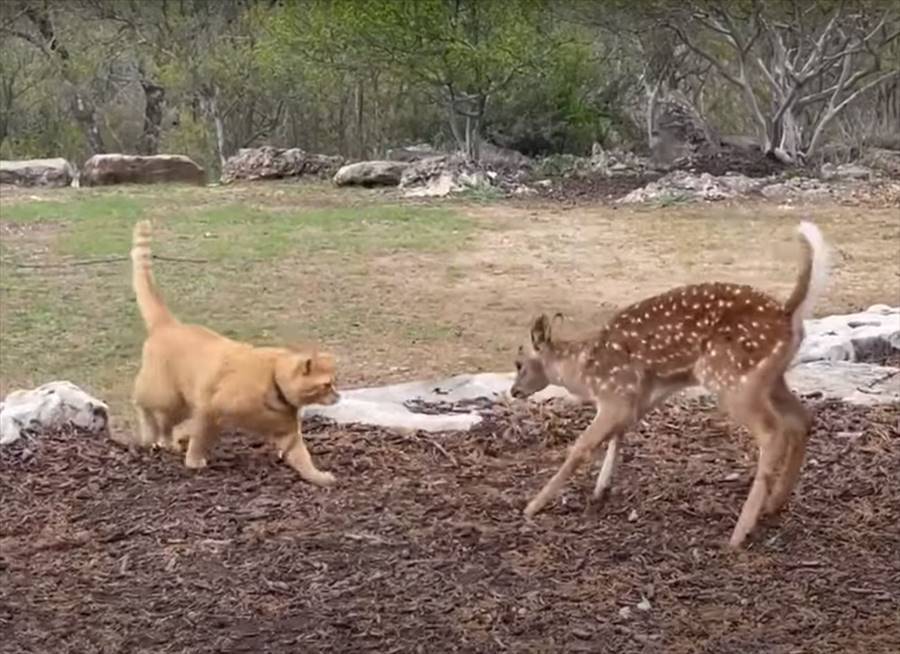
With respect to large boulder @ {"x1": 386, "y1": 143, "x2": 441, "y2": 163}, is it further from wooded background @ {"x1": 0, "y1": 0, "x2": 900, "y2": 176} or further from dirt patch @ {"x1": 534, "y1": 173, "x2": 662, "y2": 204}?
dirt patch @ {"x1": 534, "y1": 173, "x2": 662, "y2": 204}

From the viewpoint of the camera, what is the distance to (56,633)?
4.00 metres

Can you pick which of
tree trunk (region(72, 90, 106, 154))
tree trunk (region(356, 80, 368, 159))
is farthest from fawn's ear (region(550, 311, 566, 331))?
tree trunk (region(72, 90, 106, 154))

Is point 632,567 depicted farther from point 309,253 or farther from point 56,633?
point 309,253

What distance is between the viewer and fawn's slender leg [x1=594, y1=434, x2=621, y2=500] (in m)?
5.06

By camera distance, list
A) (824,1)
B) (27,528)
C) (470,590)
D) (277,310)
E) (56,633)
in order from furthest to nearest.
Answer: (824,1) < (277,310) < (27,528) < (470,590) < (56,633)

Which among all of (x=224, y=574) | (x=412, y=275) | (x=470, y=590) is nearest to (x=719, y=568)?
(x=470, y=590)

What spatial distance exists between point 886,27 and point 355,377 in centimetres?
1576

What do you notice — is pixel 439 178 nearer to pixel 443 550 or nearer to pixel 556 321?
pixel 556 321

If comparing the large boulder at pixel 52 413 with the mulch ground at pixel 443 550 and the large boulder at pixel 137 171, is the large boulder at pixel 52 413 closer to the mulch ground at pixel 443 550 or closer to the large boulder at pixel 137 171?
the mulch ground at pixel 443 550

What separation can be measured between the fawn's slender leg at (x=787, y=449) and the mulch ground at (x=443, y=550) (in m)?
0.07

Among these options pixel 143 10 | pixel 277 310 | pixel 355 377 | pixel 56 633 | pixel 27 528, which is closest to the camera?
pixel 56 633

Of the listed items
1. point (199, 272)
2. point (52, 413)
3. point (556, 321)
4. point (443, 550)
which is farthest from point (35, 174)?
point (443, 550)

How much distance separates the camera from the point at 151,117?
27016 mm

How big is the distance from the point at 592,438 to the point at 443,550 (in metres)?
0.66
